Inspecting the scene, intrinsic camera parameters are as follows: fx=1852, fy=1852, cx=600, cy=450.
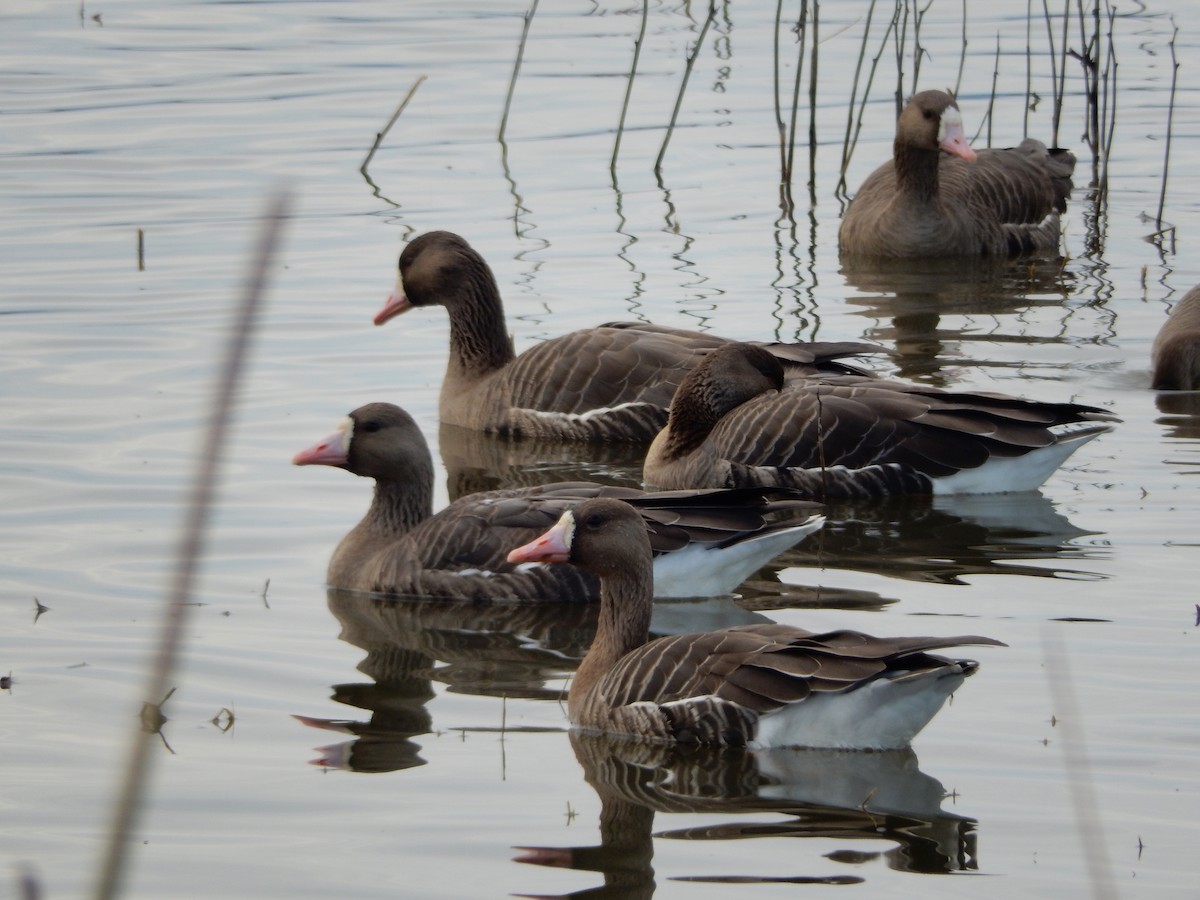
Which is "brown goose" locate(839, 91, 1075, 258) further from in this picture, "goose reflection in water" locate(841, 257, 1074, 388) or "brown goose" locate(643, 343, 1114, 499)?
"brown goose" locate(643, 343, 1114, 499)

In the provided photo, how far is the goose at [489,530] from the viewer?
328 inches

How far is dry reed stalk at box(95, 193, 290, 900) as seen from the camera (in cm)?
129

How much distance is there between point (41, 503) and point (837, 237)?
860 cm

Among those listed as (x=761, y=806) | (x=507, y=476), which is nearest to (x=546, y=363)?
(x=507, y=476)

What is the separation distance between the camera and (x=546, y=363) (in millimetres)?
11781

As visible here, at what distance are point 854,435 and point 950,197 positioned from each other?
21.2 ft

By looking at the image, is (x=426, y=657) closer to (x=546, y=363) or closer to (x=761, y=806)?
(x=761, y=806)

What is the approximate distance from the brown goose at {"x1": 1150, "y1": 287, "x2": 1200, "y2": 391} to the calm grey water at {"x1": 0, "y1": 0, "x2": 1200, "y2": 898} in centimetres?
28

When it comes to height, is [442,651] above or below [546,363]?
below

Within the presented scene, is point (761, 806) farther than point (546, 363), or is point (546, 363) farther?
point (546, 363)

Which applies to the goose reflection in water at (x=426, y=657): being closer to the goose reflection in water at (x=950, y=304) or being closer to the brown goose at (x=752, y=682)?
the brown goose at (x=752, y=682)

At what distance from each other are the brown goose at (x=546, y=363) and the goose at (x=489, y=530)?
2360 millimetres

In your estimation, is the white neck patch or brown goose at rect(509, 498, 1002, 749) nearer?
brown goose at rect(509, 498, 1002, 749)

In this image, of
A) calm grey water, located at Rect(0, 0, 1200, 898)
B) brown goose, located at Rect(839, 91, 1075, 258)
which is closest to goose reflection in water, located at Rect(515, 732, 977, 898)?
calm grey water, located at Rect(0, 0, 1200, 898)
